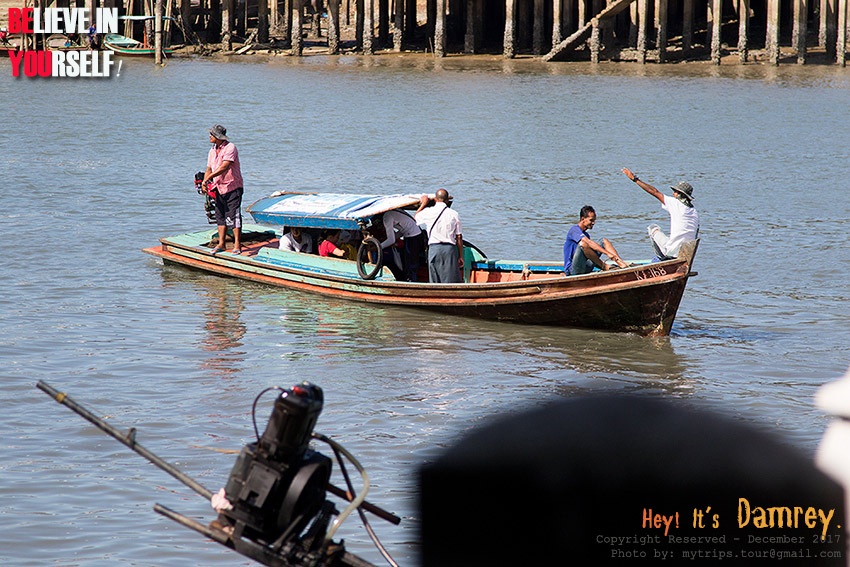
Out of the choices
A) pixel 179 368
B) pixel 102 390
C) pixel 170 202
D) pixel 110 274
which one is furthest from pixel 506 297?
pixel 170 202

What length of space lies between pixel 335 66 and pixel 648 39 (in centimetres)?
1216

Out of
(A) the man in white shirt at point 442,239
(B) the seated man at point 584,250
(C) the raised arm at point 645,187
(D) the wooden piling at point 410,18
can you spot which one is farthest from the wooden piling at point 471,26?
(B) the seated man at point 584,250

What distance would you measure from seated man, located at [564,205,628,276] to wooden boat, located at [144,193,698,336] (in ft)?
0.64

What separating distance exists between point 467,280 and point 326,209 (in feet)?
5.94

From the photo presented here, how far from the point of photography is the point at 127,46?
5222cm

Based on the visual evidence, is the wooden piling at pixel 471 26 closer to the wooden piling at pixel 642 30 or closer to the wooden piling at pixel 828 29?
the wooden piling at pixel 642 30

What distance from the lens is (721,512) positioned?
130 cm

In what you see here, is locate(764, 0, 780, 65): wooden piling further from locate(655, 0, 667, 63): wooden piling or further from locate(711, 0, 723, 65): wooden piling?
A: locate(655, 0, 667, 63): wooden piling

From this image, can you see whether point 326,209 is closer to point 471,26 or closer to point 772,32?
point 772,32

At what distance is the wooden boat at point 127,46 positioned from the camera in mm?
51750

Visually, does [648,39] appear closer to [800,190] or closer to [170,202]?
[800,190]

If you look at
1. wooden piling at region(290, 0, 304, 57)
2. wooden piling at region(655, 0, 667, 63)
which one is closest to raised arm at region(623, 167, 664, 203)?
wooden piling at region(655, 0, 667, 63)

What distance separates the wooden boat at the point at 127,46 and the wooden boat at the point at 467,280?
3857 cm

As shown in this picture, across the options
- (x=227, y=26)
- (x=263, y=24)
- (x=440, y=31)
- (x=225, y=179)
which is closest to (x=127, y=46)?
(x=227, y=26)
